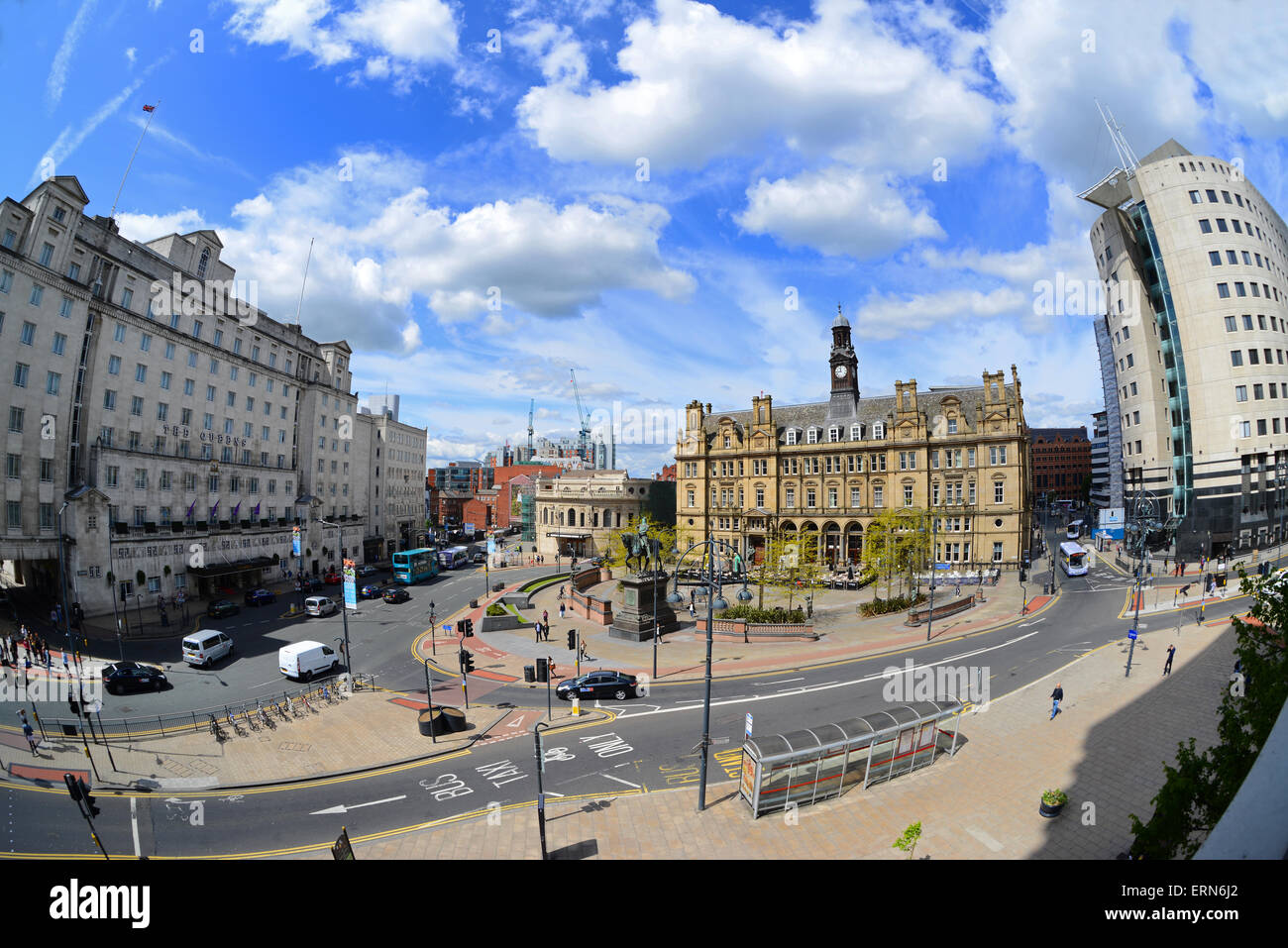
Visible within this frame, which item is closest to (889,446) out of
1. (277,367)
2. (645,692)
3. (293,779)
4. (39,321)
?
(645,692)

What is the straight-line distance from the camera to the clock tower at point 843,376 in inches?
2751

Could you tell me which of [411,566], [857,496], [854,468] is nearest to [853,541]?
[857,496]

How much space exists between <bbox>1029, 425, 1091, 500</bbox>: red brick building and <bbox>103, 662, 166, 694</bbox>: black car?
183 metres

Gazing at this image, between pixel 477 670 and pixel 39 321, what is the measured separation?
39620 mm

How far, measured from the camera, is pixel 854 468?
66812mm

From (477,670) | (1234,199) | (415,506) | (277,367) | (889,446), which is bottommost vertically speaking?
(477,670)

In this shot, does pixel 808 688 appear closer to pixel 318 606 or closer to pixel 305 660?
pixel 305 660

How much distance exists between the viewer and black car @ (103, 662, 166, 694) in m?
27.8

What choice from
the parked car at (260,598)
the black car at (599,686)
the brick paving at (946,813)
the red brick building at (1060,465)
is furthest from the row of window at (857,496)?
the red brick building at (1060,465)

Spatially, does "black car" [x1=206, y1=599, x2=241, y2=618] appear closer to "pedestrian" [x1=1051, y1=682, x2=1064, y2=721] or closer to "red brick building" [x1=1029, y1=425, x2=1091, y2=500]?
"pedestrian" [x1=1051, y1=682, x2=1064, y2=721]
